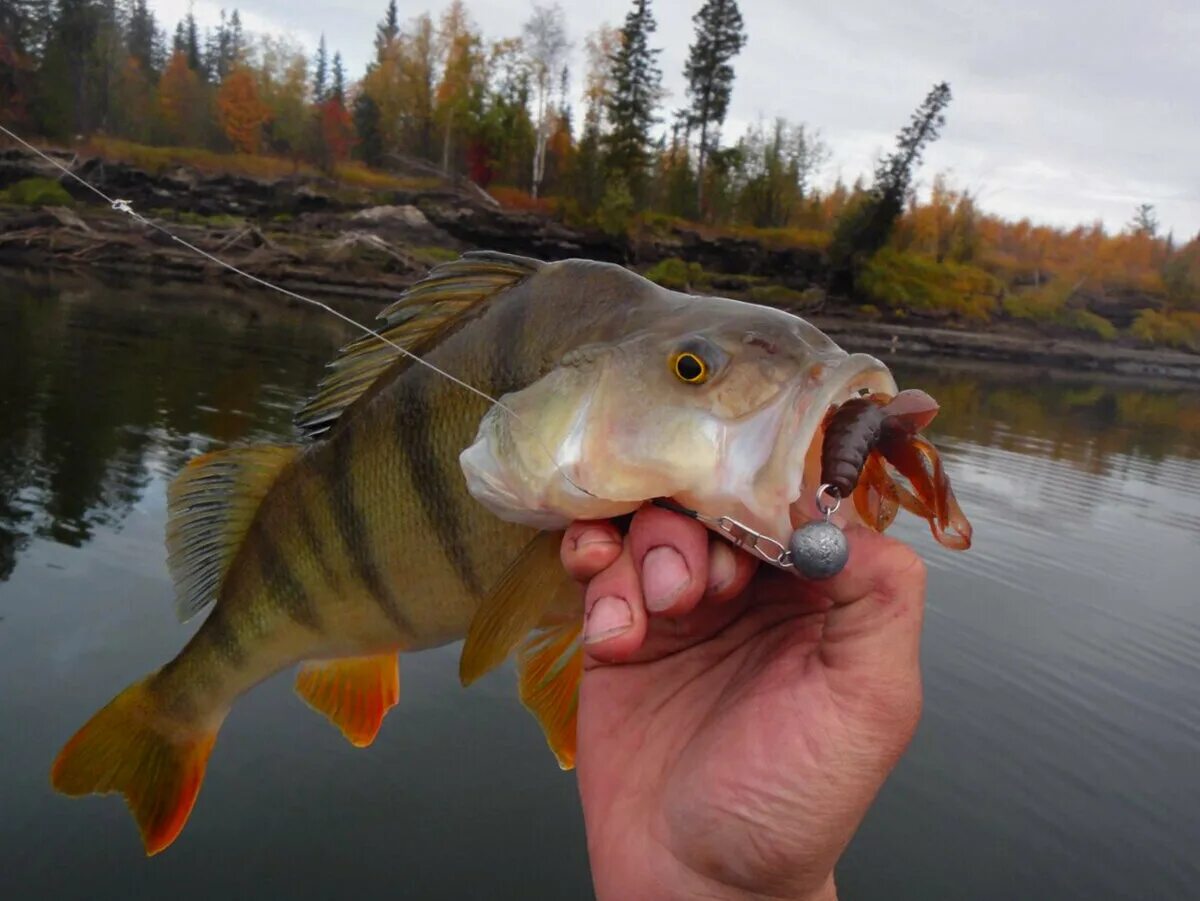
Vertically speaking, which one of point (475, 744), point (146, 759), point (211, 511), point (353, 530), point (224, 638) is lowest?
point (475, 744)

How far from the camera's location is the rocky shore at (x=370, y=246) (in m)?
30.1

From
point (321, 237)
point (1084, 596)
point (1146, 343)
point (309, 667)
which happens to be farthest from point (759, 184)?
point (309, 667)

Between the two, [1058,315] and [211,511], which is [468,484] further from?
[1058,315]

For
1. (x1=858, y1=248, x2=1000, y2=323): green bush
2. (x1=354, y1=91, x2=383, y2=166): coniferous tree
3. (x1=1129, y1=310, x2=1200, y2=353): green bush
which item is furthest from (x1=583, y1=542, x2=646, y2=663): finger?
(x1=354, y1=91, x2=383, y2=166): coniferous tree

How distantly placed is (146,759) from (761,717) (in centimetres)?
183

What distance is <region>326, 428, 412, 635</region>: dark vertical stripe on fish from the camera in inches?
78.0

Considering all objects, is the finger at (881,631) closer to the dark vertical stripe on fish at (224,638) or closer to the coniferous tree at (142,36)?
the dark vertical stripe on fish at (224,638)

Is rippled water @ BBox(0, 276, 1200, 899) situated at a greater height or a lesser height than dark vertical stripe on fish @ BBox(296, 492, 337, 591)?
lesser

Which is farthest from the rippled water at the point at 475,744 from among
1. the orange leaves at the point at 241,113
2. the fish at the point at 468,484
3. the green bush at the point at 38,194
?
the orange leaves at the point at 241,113

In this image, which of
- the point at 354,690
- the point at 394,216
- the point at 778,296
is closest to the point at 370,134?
the point at 394,216

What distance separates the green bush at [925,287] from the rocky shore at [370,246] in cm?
188

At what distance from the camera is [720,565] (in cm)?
151

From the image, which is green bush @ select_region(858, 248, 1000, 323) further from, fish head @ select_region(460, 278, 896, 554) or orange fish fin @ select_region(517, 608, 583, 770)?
fish head @ select_region(460, 278, 896, 554)

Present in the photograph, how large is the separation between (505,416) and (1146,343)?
186ft
